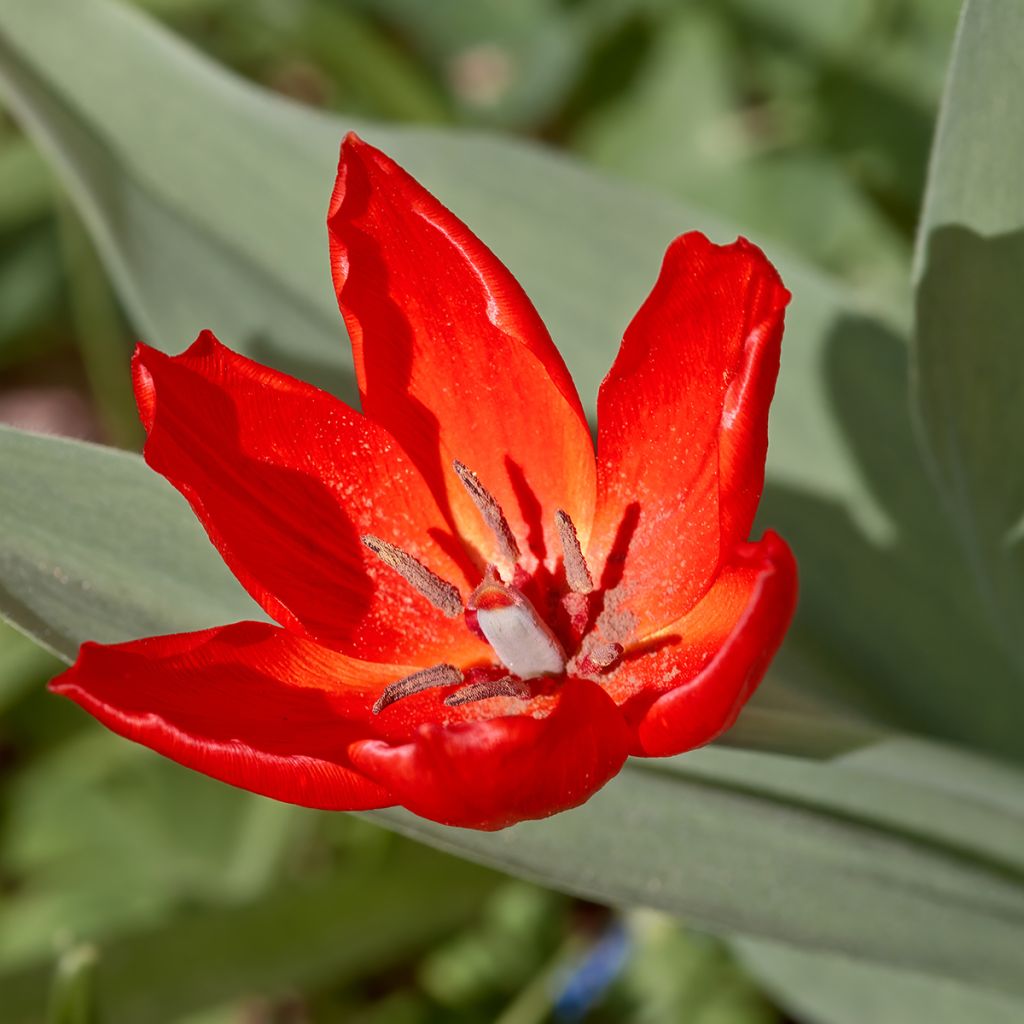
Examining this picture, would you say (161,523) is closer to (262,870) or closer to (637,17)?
(262,870)

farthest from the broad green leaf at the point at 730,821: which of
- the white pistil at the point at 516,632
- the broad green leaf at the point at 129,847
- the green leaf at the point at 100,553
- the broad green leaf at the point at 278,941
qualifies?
the broad green leaf at the point at 129,847

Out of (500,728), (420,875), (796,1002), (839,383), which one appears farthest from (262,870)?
(500,728)

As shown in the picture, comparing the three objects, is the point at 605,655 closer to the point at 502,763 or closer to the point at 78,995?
the point at 502,763

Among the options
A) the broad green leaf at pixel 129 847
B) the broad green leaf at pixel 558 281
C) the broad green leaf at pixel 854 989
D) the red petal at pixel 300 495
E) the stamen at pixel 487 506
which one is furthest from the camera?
the broad green leaf at pixel 129 847

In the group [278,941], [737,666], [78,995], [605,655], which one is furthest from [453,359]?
[278,941]

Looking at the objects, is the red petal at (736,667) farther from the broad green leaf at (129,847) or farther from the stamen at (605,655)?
the broad green leaf at (129,847)

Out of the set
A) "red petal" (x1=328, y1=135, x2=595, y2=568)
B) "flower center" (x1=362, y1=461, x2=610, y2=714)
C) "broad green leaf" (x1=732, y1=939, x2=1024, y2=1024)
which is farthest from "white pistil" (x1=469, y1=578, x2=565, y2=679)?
"broad green leaf" (x1=732, y1=939, x2=1024, y2=1024)
